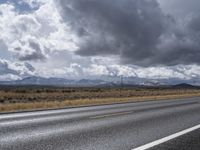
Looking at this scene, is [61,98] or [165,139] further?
[61,98]

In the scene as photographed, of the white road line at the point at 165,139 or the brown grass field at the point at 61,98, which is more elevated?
the white road line at the point at 165,139

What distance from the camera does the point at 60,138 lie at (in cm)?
939

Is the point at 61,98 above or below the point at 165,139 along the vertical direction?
below

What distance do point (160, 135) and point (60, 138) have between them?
2.81 m

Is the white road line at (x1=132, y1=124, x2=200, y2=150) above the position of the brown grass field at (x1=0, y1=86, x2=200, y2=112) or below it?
above

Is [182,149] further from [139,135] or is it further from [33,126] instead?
[33,126]

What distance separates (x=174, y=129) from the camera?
11.7 meters

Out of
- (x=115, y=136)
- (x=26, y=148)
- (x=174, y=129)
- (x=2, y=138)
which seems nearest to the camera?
(x=26, y=148)

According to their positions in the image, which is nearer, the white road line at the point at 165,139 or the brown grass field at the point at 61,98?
the white road line at the point at 165,139

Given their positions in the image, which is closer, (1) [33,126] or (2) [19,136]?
(2) [19,136]

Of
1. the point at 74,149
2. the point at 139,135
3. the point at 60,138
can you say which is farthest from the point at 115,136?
the point at 74,149

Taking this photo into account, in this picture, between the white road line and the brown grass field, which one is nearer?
the white road line

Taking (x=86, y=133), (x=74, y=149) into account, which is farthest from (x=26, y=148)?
(x=86, y=133)

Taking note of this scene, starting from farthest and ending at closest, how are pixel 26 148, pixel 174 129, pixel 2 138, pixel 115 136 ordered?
pixel 174 129, pixel 115 136, pixel 2 138, pixel 26 148
